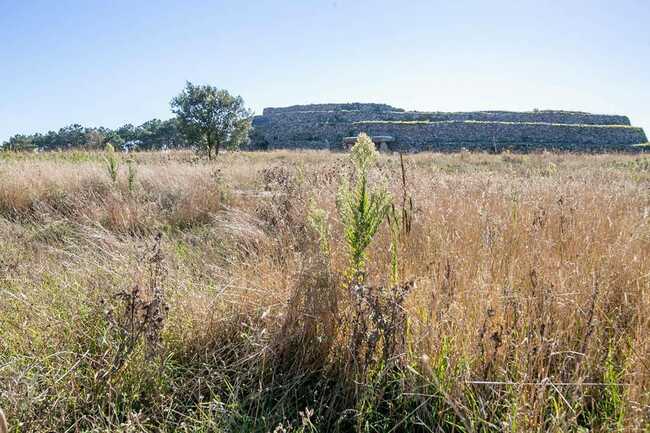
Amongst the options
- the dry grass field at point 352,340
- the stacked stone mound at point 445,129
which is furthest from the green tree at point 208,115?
the dry grass field at point 352,340

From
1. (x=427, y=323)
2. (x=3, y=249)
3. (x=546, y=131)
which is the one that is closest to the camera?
(x=427, y=323)

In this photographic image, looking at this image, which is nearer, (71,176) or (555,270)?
(555,270)

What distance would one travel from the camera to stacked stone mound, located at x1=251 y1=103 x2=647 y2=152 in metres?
28.0

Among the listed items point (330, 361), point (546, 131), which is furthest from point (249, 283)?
point (546, 131)

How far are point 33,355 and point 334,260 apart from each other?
6.08 ft

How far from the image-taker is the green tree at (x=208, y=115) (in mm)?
18703

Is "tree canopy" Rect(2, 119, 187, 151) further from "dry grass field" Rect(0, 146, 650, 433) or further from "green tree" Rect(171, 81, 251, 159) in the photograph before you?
"dry grass field" Rect(0, 146, 650, 433)

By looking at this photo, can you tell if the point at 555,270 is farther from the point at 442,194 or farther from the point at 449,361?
the point at 442,194

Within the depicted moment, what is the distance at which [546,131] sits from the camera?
28.5 meters

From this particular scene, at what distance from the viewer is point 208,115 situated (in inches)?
→ 743

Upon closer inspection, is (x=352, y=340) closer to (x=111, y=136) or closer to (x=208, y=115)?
(x=208, y=115)

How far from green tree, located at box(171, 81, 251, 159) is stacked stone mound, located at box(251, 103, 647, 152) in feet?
32.8

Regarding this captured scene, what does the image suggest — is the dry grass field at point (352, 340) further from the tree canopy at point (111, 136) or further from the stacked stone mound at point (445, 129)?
the tree canopy at point (111, 136)

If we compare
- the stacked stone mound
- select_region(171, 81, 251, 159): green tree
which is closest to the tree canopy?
the stacked stone mound
